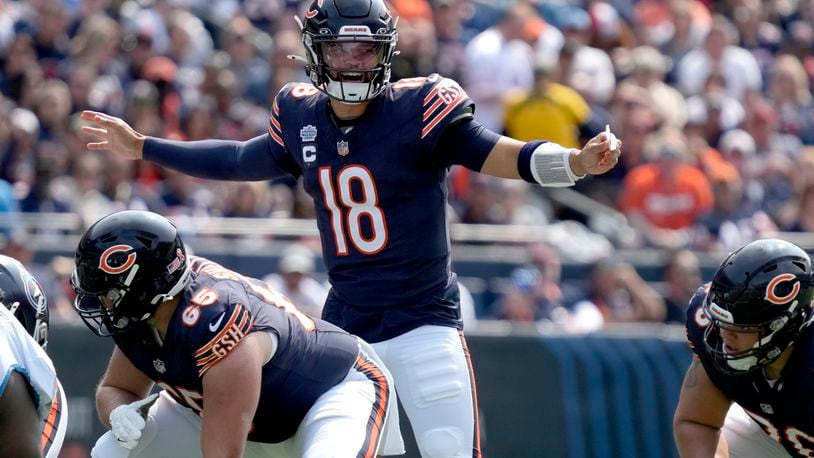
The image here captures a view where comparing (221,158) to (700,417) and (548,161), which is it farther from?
(700,417)

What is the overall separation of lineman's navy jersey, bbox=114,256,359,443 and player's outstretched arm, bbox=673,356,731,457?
118cm

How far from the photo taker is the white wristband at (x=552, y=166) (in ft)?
17.0

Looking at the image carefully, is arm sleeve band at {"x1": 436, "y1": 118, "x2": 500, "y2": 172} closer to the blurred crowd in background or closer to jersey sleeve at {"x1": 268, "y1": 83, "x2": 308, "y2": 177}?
jersey sleeve at {"x1": 268, "y1": 83, "x2": 308, "y2": 177}

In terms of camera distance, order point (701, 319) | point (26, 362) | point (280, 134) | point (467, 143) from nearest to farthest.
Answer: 1. point (26, 362)
2. point (701, 319)
3. point (467, 143)
4. point (280, 134)

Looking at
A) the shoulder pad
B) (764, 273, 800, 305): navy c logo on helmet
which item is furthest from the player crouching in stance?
(764, 273, 800, 305): navy c logo on helmet

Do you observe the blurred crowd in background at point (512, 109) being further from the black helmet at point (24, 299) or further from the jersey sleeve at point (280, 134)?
the black helmet at point (24, 299)

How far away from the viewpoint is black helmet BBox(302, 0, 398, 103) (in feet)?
17.8

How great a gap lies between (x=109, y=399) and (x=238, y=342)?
2.19ft

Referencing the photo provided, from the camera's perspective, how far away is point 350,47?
545cm

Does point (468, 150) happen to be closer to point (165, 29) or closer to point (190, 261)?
point (190, 261)

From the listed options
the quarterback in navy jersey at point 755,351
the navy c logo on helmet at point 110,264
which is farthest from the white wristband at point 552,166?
the navy c logo on helmet at point 110,264

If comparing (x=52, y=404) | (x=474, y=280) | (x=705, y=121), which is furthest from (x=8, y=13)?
(x=52, y=404)

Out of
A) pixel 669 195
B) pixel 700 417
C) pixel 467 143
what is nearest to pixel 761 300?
pixel 700 417

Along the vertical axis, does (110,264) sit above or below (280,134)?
above
